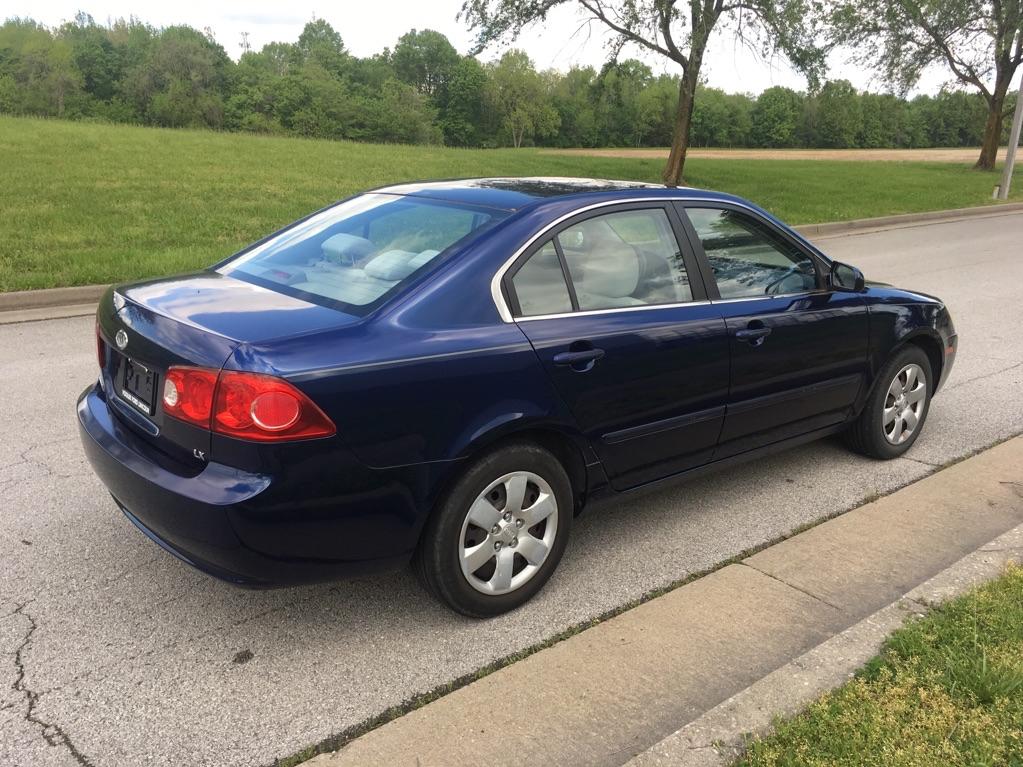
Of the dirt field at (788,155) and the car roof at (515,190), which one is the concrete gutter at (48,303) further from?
the dirt field at (788,155)

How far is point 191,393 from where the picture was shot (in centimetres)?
262

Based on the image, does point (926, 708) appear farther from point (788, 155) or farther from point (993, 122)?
point (788, 155)

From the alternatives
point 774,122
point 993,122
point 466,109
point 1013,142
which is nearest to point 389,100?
point 466,109

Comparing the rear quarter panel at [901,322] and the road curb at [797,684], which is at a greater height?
the rear quarter panel at [901,322]

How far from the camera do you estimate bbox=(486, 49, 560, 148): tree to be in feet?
312

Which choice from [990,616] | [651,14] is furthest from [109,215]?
[651,14]

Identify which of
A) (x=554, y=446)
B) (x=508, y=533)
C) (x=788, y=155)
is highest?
(x=788, y=155)

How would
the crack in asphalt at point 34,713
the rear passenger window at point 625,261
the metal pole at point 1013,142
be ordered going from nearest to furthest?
the crack in asphalt at point 34,713, the rear passenger window at point 625,261, the metal pole at point 1013,142

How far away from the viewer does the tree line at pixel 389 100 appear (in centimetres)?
7569

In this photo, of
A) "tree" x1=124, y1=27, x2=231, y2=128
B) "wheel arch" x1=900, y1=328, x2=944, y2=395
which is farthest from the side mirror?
"tree" x1=124, y1=27, x2=231, y2=128

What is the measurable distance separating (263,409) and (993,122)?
37.4 m

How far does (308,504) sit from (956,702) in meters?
2.02

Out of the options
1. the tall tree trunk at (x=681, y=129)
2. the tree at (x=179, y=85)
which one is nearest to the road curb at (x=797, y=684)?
the tall tree trunk at (x=681, y=129)

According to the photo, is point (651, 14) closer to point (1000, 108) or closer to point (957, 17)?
point (957, 17)
